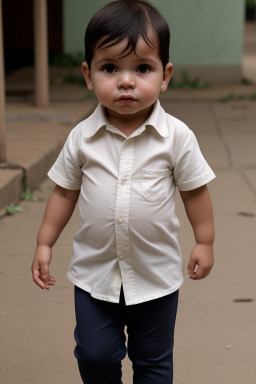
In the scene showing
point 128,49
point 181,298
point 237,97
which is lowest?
point 237,97

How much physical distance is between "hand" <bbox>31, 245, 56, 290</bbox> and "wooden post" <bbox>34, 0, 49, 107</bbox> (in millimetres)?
6914

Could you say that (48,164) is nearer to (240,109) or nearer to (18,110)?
(18,110)

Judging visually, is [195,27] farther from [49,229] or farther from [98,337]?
[98,337]

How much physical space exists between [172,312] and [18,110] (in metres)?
7.27

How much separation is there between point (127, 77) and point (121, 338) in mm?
793

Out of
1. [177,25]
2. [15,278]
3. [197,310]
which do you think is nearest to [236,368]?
[197,310]

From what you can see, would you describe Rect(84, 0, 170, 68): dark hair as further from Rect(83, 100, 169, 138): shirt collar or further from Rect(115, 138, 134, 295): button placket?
Rect(115, 138, 134, 295): button placket

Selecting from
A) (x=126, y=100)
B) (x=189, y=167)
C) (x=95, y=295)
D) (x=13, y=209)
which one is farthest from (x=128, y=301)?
(x=13, y=209)

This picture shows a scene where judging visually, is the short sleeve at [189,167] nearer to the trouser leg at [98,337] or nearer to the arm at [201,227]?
the arm at [201,227]

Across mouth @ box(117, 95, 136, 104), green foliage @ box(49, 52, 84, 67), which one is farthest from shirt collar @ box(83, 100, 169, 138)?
green foliage @ box(49, 52, 84, 67)

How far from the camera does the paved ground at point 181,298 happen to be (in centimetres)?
300

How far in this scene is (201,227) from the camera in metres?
2.39

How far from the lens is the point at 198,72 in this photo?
13.8 m

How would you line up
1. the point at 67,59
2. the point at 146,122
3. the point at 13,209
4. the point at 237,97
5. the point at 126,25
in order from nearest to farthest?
the point at 126,25, the point at 146,122, the point at 13,209, the point at 237,97, the point at 67,59
